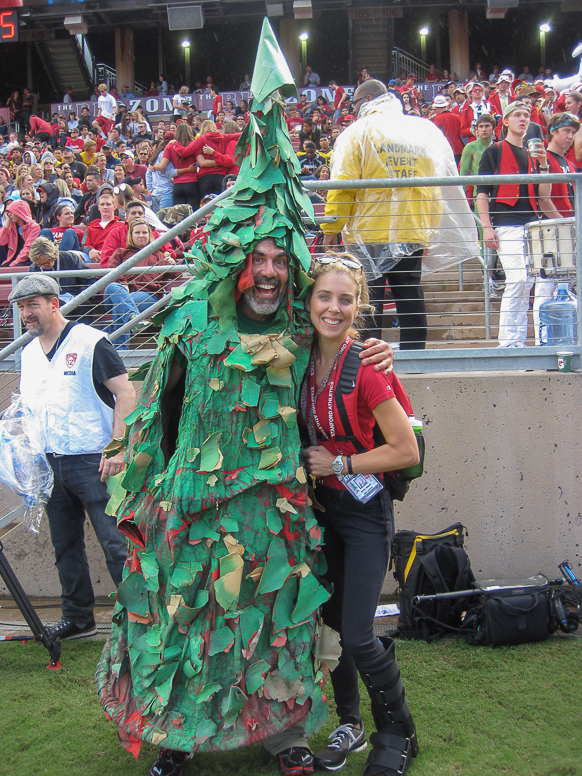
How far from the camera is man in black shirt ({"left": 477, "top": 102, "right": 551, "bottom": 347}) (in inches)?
184

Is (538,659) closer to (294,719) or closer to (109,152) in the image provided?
(294,719)

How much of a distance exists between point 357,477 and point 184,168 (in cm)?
660

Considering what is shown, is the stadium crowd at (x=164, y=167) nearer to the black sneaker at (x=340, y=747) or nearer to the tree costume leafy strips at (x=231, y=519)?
the tree costume leafy strips at (x=231, y=519)

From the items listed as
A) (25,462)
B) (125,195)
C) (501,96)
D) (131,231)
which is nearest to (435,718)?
(25,462)

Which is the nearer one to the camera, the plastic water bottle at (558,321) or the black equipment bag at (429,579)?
the black equipment bag at (429,579)

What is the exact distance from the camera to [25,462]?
3.68 meters

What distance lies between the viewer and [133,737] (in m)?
2.58

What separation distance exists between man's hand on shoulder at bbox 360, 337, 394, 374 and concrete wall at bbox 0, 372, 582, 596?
5.81 feet

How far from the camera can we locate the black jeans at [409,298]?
4.47 meters

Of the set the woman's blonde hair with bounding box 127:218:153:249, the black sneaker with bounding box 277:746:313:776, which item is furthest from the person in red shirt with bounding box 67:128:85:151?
the black sneaker with bounding box 277:746:313:776

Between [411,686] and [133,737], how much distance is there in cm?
135

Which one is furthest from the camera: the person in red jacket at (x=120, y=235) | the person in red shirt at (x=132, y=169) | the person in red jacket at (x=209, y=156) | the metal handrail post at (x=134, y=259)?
the person in red shirt at (x=132, y=169)

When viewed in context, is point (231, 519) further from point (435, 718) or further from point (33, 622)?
point (33, 622)

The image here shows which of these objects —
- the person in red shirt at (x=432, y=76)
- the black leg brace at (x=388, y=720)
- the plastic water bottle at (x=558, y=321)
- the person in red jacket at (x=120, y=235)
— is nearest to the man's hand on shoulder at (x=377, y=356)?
the black leg brace at (x=388, y=720)
